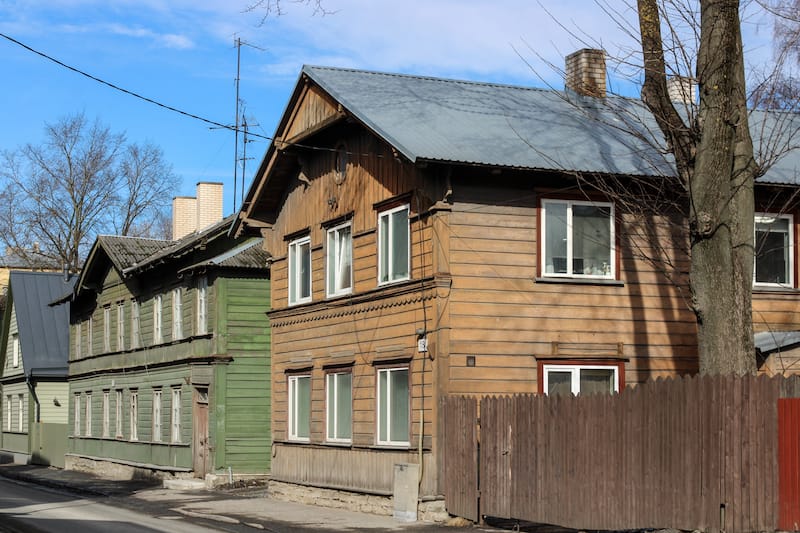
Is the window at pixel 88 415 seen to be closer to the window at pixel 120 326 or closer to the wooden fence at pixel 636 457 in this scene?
the window at pixel 120 326

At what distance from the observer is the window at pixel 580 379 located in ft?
65.7

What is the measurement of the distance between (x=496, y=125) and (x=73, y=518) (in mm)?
10578

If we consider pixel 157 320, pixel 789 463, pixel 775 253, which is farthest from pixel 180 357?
pixel 789 463

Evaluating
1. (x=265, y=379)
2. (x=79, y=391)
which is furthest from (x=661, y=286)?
(x=79, y=391)

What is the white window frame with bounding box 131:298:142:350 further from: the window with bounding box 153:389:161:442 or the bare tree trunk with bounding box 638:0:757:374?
the bare tree trunk with bounding box 638:0:757:374

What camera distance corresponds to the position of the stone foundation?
772 inches

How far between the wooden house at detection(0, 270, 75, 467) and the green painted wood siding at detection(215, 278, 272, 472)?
17169 millimetres

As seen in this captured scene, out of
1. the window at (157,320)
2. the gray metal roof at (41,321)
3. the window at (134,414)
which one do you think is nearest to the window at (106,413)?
the window at (134,414)

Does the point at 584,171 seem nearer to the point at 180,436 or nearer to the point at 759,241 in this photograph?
the point at 759,241

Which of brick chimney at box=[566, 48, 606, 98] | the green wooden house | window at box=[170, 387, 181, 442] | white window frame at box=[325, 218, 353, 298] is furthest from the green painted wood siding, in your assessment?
brick chimney at box=[566, 48, 606, 98]

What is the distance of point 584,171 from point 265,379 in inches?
578

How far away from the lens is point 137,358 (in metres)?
37.7

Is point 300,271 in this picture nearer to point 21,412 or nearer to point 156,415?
point 156,415

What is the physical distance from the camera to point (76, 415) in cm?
4475
